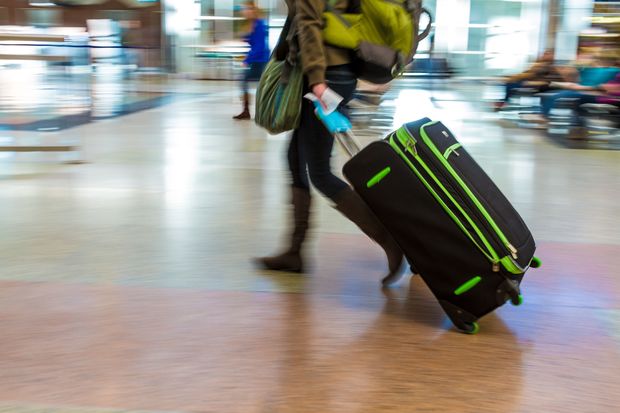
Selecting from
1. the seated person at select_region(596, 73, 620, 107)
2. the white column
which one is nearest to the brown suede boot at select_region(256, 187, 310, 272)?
the seated person at select_region(596, 73, 620, 107)

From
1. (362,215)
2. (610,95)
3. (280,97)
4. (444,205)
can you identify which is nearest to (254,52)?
(610,95)

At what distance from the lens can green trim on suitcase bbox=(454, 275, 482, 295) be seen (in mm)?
2418

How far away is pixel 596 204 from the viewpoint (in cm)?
474

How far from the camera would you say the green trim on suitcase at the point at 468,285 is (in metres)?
2.42

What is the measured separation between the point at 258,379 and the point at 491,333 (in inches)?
38.7

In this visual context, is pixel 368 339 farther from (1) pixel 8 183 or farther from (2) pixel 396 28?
(1) pixel 8 183

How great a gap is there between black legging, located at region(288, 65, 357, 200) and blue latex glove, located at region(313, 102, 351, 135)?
0.48 feet

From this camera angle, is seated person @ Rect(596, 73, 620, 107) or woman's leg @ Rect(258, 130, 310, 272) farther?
seated person @ Rect(596, 73, 620, 107)

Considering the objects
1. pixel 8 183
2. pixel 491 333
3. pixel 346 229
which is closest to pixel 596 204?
pixel 346 229

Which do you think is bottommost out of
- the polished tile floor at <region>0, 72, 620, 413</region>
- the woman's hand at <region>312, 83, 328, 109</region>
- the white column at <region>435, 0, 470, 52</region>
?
the polished tile floor at <region>0, 72, 620, 413</region>

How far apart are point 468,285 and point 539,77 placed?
8688mm

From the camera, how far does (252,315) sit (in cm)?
264

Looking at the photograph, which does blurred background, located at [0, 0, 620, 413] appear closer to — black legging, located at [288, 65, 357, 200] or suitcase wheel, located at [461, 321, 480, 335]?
suitcase wheel, located at [461, 321, 480, 335]

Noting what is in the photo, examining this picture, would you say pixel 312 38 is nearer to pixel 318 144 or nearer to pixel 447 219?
pixel 318 144
